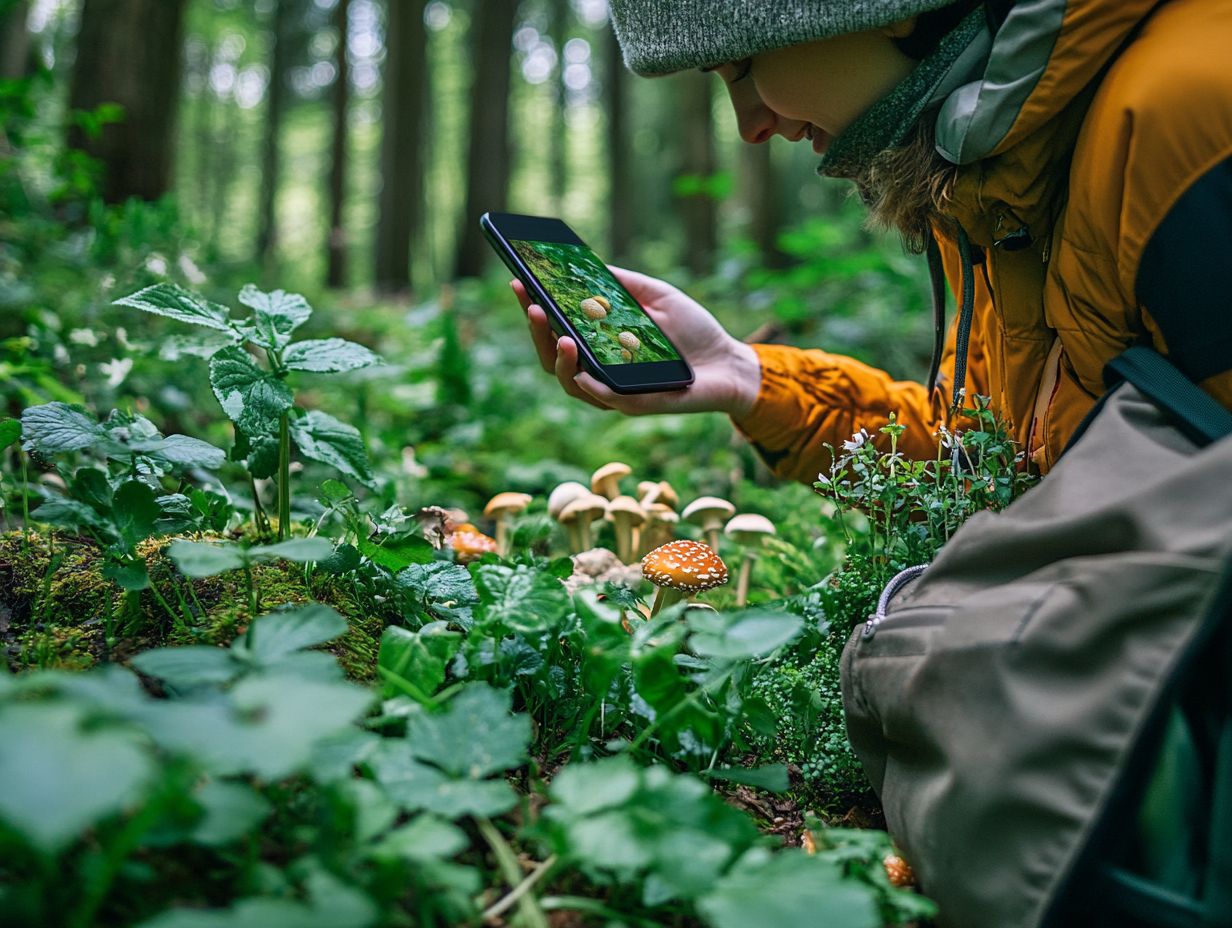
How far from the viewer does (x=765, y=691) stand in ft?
5.45

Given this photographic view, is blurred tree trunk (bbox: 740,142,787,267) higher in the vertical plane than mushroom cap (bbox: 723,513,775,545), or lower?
higher

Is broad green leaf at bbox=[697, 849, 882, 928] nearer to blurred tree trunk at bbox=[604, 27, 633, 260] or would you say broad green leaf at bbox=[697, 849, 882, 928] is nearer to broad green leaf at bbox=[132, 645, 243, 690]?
broad green leaf at bbox=[132, 645, 243, 690]

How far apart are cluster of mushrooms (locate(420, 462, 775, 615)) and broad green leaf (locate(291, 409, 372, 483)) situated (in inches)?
11.0

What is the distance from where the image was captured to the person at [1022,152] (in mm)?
1341

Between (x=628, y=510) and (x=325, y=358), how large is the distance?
35.3 inches

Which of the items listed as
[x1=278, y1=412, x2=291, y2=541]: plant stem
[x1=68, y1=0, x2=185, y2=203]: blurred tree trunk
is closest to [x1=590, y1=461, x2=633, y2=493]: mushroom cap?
[x1=278, y1=412, x2=291, y2=541]: plant stem

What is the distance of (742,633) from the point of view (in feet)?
3.82

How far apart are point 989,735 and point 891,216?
1193 millimetres

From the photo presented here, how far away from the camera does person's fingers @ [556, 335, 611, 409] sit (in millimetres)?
1982

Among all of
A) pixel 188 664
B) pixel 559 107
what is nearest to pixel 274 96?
pixel 559 107

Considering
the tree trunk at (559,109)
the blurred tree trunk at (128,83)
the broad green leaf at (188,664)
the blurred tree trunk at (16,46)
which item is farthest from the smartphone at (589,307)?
the tree trunk at (559,109)

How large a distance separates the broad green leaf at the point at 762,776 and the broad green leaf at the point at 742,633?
0.29m

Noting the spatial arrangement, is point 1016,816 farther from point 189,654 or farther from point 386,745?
point 189,654

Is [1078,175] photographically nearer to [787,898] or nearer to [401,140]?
[787,898]
